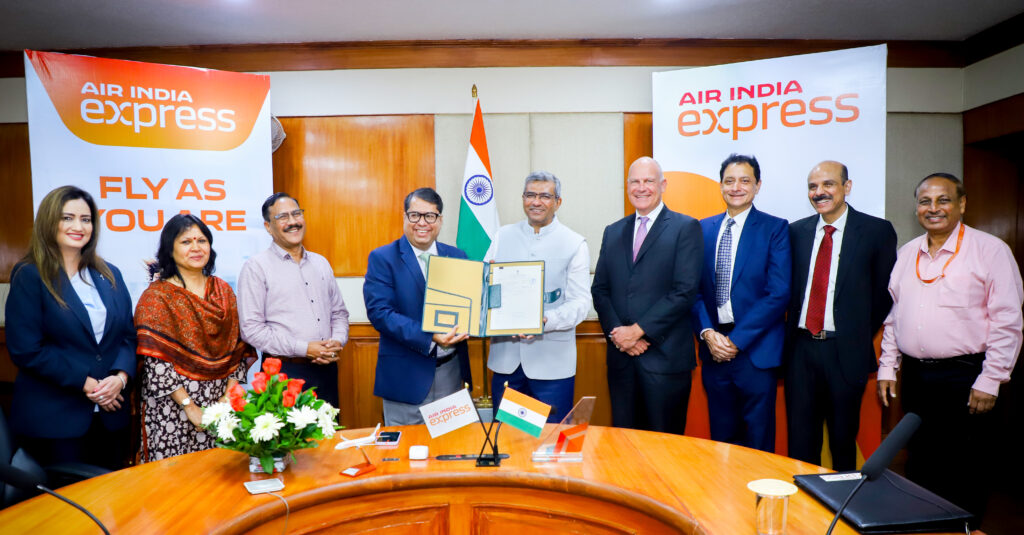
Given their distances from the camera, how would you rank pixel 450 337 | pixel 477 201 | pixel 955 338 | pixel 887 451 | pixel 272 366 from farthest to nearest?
pixel 477 201
pixel 955 338
pixel 450 337
pixel 272 366
pixel 887 451

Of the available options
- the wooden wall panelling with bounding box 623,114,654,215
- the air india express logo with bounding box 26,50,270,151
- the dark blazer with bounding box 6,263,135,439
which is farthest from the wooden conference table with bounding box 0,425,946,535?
the wooden wall panelling with bounding box 623,114,654,215

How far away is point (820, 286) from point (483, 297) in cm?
171

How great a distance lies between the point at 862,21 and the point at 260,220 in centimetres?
432

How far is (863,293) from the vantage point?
272 cm

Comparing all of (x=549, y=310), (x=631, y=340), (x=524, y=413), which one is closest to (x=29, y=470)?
(x=524, y=413)

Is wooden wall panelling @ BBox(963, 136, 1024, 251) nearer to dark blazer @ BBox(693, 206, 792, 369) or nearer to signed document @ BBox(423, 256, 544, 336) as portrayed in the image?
dark blazer @ BBox(693, 206, 792, 369)

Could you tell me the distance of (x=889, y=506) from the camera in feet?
4.49

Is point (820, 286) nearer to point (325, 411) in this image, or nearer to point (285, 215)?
point (325, 411)

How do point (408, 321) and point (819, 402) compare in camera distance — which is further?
point (819, 402)

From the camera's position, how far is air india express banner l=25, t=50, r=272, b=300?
329 cm

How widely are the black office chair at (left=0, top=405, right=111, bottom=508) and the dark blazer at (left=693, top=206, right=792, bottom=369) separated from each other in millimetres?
2737

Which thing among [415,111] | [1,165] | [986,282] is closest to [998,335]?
[986,282]

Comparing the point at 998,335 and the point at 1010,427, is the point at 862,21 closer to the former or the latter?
the point at 998,335

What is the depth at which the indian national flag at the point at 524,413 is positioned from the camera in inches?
72.1
